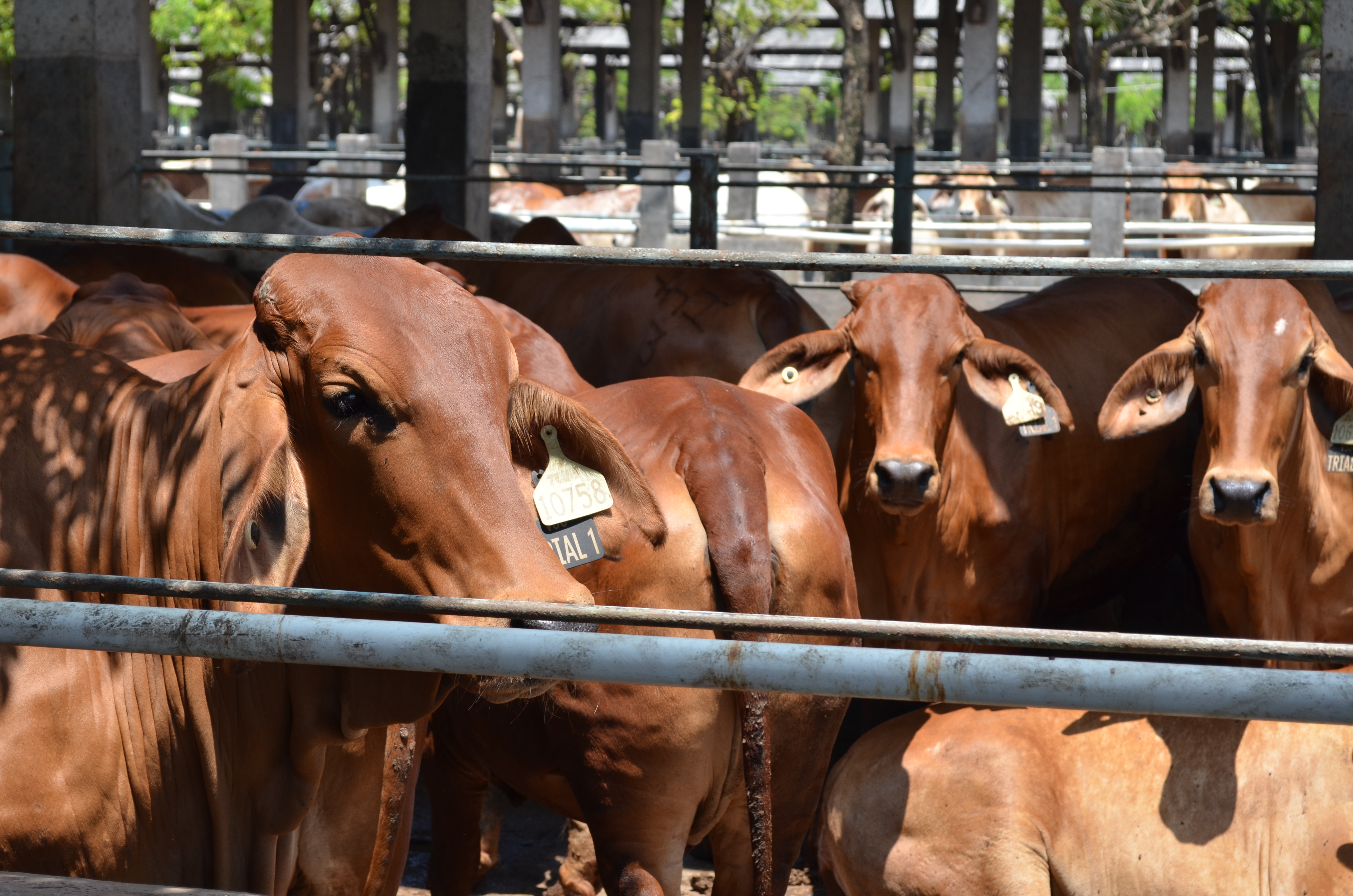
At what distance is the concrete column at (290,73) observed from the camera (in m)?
21.6

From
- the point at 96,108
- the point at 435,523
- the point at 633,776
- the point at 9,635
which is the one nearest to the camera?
the point at 9,635

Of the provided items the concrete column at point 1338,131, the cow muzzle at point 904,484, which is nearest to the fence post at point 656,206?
the concrete column at point 1338,131

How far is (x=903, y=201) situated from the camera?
7.83 meters

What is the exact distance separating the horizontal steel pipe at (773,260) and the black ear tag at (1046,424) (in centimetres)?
215

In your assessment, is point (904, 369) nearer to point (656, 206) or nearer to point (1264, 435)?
point (1264, 435)

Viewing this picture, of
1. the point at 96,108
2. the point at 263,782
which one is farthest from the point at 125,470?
the point at 96,108

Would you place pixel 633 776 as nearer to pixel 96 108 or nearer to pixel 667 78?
pixel 96 108

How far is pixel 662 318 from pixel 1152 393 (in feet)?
8.18

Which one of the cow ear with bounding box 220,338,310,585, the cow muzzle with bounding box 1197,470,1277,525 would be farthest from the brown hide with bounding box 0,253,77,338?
the cow muzzle with bounding box 1197,470,1277,525

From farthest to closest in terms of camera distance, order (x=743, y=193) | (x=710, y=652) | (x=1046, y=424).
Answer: (x=743, y=193) → (x=1046, y=424) → (x=710, y=652)

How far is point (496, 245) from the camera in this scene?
2713 millimetres

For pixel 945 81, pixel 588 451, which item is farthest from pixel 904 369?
pixel 945 81

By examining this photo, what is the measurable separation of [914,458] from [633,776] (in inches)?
59.1

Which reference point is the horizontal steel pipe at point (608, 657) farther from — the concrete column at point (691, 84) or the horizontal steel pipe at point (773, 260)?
the concrete column at point (691, 84)
